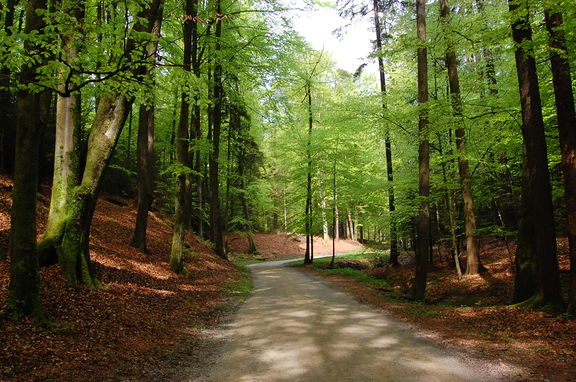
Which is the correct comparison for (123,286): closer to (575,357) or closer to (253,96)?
(575,357)

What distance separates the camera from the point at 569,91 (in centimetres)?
679

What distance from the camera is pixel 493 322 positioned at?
734 cm

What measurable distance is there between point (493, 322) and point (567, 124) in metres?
4.30

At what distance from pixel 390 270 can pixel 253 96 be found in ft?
48.7

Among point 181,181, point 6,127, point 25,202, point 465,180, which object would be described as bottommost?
point 25,202

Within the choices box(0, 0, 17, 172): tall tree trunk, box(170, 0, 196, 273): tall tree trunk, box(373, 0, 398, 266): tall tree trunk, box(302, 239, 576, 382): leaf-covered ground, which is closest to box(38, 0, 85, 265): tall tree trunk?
box(170, 0, 196, 273): tall tree trunk

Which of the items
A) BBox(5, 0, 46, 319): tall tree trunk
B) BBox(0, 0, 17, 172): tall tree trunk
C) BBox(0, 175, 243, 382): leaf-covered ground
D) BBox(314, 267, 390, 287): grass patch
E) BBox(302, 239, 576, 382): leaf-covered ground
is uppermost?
BBox(0, 0, 17, 172): tall tree trunk

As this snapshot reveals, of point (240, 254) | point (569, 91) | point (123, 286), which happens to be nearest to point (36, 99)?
point (123, 286)

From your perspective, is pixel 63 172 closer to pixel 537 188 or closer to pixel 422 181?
pixel 422 181

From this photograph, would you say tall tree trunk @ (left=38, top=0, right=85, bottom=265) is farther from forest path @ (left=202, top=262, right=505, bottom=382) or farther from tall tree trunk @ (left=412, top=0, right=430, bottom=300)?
tall tree trunk @ (left=412, top=0, right=430, bottom=300)

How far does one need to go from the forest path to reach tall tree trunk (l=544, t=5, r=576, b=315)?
11.4 ft

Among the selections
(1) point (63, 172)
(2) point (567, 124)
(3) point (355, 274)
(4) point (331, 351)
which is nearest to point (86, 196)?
(1) point (63, 172)

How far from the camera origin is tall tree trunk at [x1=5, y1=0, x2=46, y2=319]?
5.02m

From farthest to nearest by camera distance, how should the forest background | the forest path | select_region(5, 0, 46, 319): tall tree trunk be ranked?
the forest background, select_region(5, 0, 46, 319): tall tree trunk, the forest path
